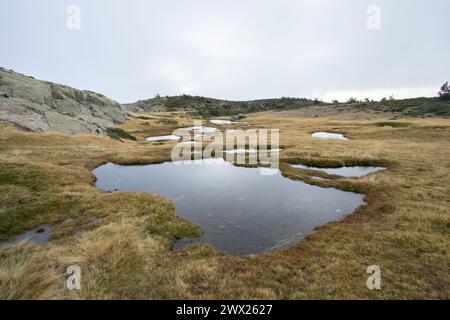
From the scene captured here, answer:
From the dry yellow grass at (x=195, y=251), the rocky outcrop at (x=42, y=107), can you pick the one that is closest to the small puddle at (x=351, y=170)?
the dry yellow grass at (x=195, y=251)

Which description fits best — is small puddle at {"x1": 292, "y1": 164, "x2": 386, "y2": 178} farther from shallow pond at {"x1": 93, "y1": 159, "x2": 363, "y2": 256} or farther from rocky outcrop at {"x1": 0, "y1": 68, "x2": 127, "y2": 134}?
rocky outcrop at {"x1": 0, "y1": 68, "x2": 127, "y2": 134}

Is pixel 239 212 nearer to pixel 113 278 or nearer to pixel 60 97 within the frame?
pixel 113 278

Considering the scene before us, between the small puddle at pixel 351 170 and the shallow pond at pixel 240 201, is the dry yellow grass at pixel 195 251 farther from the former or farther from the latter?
the small puddle at pixel 351 170

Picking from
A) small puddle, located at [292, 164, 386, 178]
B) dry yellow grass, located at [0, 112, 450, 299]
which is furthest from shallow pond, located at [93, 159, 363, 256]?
small puddle, located at [292, 164, 386, 178]

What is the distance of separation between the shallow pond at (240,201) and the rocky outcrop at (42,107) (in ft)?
93.7

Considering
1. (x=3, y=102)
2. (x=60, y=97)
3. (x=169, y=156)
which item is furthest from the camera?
(x=60, y=97)

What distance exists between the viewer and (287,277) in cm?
837

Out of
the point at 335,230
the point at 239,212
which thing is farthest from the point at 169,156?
the point at 335,230

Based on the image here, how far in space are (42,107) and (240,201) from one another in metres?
54.0

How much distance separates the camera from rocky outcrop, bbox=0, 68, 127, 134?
42594mm

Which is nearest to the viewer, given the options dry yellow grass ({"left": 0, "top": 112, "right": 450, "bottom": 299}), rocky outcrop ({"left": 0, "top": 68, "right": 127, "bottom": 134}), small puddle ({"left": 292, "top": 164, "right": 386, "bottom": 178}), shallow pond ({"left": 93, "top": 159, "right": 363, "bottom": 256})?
dry yellow grass ({"left": 0, "top": 112, "right": 450, "bottom": 299})

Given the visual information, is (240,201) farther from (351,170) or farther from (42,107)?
(42,107)

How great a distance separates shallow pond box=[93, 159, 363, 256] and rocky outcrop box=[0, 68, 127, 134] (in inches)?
1124
